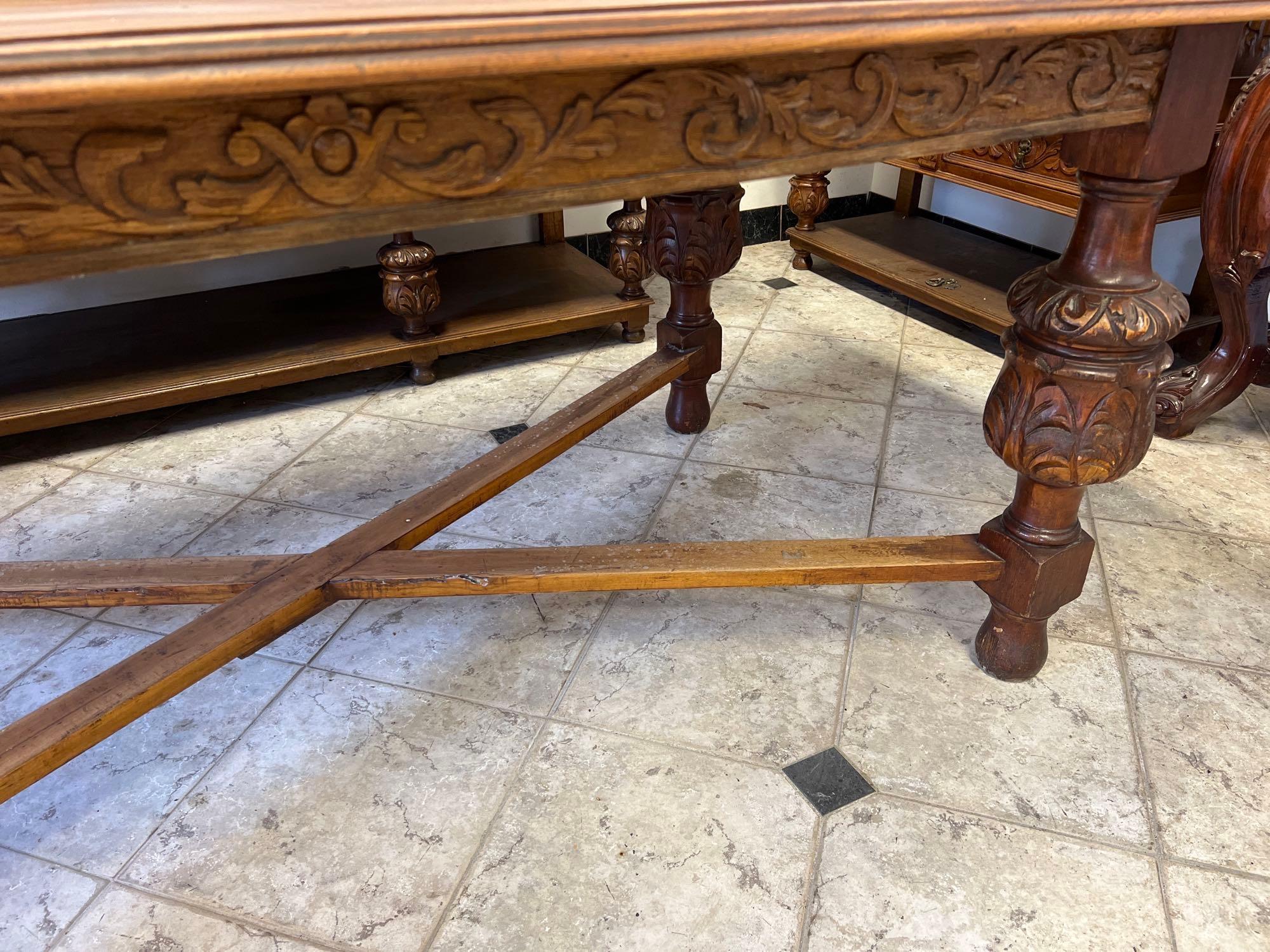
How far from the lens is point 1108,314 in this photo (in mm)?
1055

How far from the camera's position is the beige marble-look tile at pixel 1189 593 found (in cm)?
142

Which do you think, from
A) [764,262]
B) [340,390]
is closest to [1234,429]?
[764,262]

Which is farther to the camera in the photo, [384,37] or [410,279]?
[410,279]

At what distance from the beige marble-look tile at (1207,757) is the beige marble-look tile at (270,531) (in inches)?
55.3

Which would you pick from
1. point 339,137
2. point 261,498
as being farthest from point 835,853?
point 261,498

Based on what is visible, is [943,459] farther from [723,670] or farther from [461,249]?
[461,249]

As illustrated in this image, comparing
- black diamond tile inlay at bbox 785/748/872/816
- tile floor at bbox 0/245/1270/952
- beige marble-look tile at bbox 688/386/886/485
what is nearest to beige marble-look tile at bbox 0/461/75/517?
tile floor at bbox 0/245/1270/952

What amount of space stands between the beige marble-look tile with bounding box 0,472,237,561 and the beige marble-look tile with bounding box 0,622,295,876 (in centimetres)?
28

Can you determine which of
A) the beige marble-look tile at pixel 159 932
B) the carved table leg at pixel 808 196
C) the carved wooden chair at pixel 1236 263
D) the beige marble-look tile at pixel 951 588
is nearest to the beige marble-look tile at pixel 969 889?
the beige marble-look tile at pixel 951 588

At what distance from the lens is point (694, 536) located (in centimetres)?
171

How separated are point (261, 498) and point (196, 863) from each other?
0.95m

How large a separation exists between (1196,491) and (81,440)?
8.55 feet

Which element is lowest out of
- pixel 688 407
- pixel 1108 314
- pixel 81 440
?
pixel 81 440

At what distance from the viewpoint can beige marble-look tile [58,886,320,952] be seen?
38.6 inches
